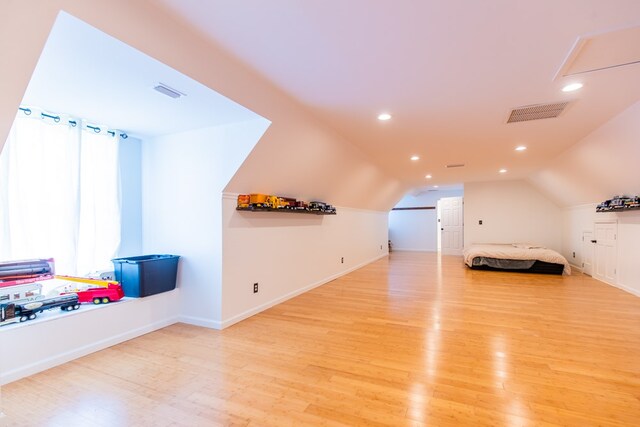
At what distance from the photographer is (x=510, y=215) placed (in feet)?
27.1

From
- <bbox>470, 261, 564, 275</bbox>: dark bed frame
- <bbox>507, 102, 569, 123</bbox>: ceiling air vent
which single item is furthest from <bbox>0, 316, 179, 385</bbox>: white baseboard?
<bbox>470, 261, 564, 275</bbox>: dark bed frame

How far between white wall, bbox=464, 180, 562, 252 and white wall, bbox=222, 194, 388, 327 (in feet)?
14.4

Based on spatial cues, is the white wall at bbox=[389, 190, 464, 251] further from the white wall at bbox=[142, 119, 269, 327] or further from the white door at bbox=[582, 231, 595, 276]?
the white wall at bbox=[142, 119, 269, 327]

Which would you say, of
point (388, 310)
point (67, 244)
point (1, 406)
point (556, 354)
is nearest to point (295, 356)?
point (388, 310)

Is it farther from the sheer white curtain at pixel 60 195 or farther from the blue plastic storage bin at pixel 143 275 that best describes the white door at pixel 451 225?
the sheer white curtain at pixel 60 195

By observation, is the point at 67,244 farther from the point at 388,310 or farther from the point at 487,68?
the point at 487,68

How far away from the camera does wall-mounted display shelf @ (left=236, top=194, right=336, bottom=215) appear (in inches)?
130

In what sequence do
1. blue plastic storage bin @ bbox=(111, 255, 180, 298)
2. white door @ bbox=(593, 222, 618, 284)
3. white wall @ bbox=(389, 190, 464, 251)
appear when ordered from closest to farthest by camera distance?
blue plastic storage bin @ bbox=(111, 255, 180, 298), white door @ bbox=(593, 222, 618, 284), white wall @ bbox=(389, 190, 464, 251)

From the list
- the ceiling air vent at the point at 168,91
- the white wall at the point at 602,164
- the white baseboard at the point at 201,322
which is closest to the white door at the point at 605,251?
the white wall at the point at 602,164

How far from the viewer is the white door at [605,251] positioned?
4939mm

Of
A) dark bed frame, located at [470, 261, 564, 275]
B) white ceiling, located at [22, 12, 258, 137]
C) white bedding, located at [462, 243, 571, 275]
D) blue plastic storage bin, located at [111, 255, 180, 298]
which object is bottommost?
dark bed frame, located at [470, 261, 564, 275]

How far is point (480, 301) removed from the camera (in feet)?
13.4

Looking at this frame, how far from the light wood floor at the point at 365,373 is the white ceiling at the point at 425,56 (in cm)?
228

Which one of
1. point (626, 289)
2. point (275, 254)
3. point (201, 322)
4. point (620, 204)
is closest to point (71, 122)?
point (201, 322)
